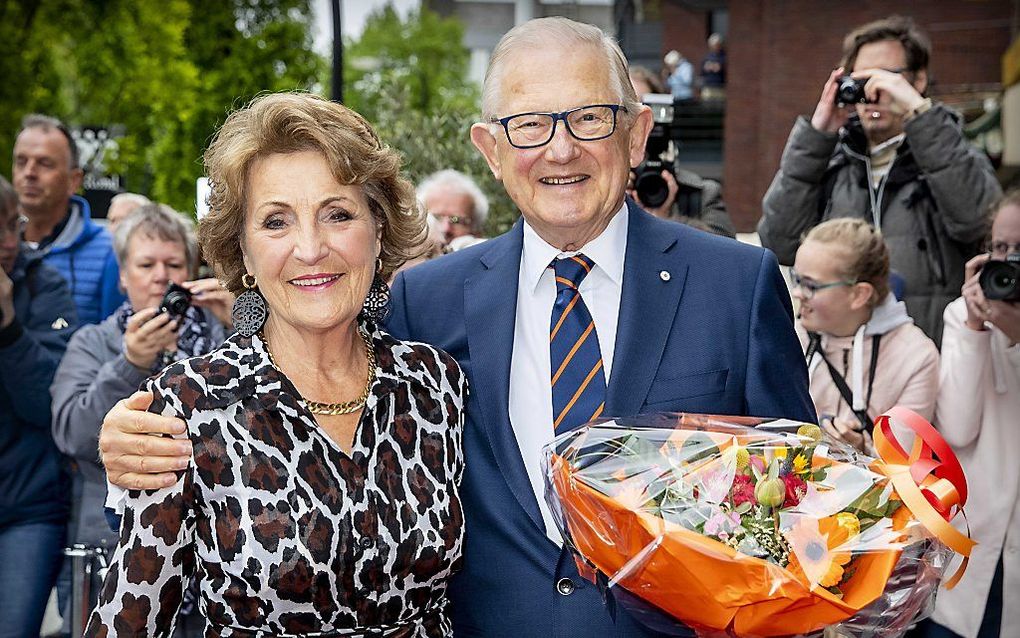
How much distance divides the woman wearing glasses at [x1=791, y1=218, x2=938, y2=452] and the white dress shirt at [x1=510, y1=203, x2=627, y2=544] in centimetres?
148

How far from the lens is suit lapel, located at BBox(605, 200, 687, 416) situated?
2.98 m

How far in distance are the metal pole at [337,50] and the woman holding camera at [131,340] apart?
141 inches

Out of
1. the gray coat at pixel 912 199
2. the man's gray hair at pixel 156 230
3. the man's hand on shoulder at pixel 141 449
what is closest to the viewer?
the man's hand on shoulder at pixel 141 449

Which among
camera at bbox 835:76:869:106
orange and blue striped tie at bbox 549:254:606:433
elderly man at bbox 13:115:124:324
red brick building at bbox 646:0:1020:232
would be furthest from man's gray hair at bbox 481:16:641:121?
red brick building at bbox 646:0:1020:232

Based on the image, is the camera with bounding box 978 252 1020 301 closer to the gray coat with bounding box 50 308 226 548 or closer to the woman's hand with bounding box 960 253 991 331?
the woman's hand with bounding box 960 253 991 331

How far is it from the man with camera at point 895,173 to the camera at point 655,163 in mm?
626

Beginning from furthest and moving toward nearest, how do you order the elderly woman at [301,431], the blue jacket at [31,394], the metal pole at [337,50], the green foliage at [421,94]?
1. the green foliage at [421,94]
2. the metal pole at [337,50]
3. the blue jacket at [31,394]
4. the elderly woman at [301,431]

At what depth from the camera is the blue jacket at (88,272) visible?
20.9ft

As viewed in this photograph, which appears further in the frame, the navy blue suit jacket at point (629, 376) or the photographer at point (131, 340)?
the photographer at point (131, 340)

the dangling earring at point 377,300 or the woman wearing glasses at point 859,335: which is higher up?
the dangling earring at point 377,300

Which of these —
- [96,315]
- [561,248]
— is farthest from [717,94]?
[561,248]

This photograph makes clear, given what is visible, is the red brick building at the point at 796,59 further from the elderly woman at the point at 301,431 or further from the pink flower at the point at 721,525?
the pink flower at the point at 721,525

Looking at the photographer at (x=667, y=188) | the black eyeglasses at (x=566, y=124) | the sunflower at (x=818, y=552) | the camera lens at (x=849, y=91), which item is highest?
the camera lens at (x=849, y=91)

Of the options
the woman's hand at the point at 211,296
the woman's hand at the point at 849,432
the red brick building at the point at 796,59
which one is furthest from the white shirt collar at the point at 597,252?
the red brick building at the point at 796,59
